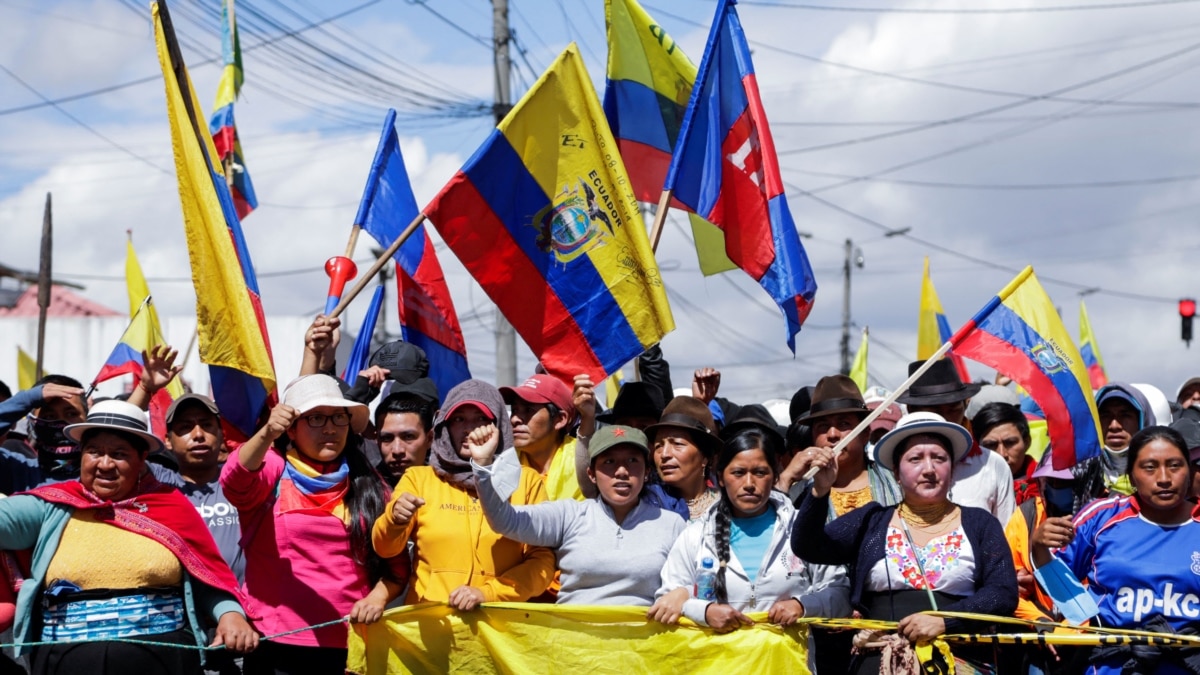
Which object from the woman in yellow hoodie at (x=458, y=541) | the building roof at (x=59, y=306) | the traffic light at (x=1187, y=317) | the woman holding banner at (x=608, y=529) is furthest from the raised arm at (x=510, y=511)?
the building roof at (x=59, y=306)

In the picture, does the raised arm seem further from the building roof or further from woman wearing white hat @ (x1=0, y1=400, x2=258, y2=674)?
the building roof

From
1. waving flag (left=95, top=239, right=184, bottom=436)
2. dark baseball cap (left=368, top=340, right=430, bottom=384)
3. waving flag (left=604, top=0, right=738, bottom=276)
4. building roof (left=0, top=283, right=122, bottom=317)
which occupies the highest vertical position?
building roof (left=0, top=283, right=122, bottom=317)

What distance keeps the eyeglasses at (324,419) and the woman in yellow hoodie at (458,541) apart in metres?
0.39

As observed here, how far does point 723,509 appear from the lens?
5582 mm

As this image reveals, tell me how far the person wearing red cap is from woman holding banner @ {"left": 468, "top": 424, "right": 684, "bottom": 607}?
777 mm

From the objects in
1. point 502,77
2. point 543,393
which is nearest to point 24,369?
point 502,77

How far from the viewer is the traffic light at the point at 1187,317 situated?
22812 millimetres

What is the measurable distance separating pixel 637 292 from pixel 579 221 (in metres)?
0.54

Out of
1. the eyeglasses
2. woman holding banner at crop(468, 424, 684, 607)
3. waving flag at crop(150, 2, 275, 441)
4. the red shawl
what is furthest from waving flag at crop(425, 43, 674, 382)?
the red shawl

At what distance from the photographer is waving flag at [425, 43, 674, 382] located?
7.33 m

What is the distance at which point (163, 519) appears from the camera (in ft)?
17.4

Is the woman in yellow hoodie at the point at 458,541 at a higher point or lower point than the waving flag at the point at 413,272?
lower

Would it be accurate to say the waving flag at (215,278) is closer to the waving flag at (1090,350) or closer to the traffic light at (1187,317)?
the waving flag at (1090,350)

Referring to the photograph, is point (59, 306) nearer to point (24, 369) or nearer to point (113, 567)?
point (24, 369)
